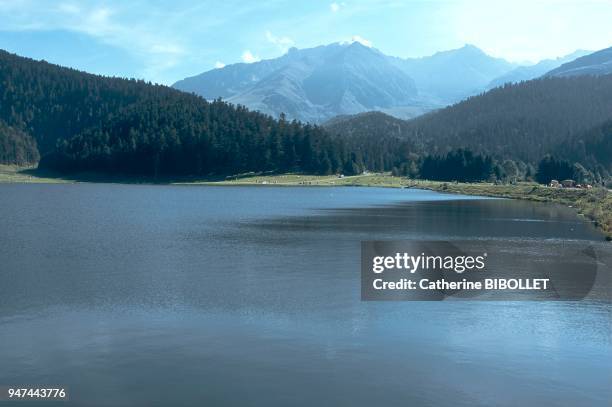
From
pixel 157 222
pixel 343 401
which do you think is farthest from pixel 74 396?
pixel 157 222

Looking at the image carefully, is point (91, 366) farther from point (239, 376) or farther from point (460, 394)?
point (460, 394)

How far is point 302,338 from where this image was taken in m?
32.5

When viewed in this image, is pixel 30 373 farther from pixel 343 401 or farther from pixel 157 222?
pixel 157 222

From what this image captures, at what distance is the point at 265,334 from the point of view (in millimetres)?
33000

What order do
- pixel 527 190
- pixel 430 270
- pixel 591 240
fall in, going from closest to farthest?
pixel 430 270
pixel 591 240
pixel 527 190

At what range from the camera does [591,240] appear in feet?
253

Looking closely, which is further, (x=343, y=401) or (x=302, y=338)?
(x=302, y=338)

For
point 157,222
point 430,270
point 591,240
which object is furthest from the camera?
point 157,222

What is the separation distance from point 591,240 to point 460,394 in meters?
60.7

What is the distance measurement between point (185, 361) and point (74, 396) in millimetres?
5637

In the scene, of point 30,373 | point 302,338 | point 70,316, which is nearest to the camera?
point 30,373

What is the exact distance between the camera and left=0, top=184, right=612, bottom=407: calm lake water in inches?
Answer: 996

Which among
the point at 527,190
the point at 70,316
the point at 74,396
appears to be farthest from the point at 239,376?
the point at 527,190

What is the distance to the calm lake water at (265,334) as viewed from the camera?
25.3 m
